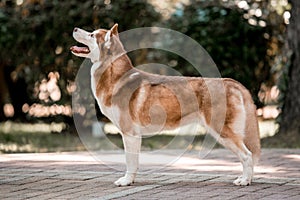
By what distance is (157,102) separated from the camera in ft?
23.8

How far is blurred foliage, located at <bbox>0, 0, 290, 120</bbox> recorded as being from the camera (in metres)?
13.1

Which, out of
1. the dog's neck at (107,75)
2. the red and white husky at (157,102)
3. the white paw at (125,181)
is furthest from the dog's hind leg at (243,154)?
the dog's neck at (107,75)

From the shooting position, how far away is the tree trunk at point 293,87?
11586mm

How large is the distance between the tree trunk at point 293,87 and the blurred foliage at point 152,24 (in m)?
1.15

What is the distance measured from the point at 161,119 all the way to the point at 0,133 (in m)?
7.21

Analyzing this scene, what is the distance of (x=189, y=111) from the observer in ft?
23.8

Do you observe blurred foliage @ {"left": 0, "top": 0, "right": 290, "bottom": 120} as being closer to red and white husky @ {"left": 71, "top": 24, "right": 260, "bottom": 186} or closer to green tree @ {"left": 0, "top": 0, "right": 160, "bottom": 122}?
green tree @ {"left": 0, "top": 0, "right": 160, "bottom": 122}

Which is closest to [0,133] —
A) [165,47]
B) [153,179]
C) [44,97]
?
[44,97]

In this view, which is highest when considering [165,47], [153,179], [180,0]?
[180,0]

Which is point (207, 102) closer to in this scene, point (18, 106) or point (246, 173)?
point (246, 173)

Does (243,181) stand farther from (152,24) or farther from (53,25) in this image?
(53,25)

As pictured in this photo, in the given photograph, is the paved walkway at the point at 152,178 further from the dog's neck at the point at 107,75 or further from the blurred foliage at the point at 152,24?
the blurred foliage at the point at 152,24

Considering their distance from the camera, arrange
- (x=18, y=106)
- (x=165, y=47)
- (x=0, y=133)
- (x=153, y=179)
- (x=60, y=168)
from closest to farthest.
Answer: (x=153, y=179)
(x=60, y=168)
(x=165, y=47)
(x=0, y=133)
(x=18, y=106)

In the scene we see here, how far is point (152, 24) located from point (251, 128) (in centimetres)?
599
